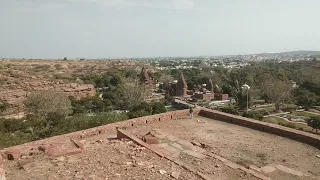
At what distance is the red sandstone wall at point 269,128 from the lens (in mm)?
8352

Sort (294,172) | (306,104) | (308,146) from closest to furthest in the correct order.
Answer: (294,172) → (308,146) → (306,104)

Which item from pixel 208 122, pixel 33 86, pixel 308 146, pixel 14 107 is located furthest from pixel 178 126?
pixel 33 86

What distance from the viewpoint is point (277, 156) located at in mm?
7285

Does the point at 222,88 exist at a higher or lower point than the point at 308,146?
lower

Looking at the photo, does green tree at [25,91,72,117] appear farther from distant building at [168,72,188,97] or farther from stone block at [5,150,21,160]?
distant building at [168,72,188,97]

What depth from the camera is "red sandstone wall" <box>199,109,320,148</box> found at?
8.35 metres

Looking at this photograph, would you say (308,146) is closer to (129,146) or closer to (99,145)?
(129,146)

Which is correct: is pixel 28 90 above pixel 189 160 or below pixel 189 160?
below

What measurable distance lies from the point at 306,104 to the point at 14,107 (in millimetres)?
32469

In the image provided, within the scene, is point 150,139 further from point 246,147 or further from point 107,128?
point 246,147

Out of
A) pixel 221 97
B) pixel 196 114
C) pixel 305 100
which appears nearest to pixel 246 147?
pixel 196 114

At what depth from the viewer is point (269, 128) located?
9539mm

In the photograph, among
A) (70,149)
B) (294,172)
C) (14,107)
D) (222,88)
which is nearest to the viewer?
(294,172)

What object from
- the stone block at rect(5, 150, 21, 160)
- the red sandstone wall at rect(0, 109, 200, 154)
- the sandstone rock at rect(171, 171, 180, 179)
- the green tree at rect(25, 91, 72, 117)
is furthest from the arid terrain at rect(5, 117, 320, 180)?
the green tree at rect(25, 91, 72, 117)
